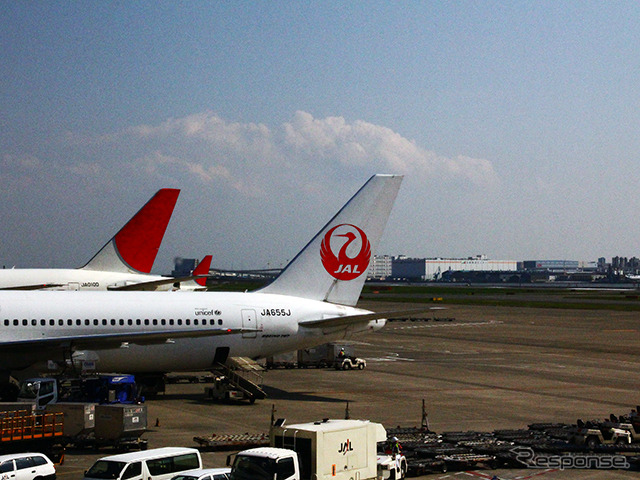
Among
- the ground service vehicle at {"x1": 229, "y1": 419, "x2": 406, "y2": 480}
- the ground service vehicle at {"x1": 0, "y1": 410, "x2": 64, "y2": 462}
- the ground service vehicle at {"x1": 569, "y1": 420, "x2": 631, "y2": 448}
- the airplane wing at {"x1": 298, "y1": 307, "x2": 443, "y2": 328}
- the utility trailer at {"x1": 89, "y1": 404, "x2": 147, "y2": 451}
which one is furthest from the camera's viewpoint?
the airplane wing at {"x1": 298, "y1": 307, "x2": 443, "y2": 328}

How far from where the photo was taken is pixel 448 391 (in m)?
44.1

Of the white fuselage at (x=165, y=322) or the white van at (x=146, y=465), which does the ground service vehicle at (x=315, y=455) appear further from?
the white fuselage at (x=165, y=322)

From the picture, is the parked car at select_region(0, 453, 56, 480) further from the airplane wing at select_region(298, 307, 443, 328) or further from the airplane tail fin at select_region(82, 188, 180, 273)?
the airplane tail fin at select_region(82, 188, 180, 273)

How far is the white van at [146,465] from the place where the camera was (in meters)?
20.6

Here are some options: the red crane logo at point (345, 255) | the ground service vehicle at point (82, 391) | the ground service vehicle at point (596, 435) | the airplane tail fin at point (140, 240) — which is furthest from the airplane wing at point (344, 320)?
the airplane tail fin at point (140, 240)

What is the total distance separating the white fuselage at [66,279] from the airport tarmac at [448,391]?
14666 millimetres

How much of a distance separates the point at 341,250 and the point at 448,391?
9.68 m

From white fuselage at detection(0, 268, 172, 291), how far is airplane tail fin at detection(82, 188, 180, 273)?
2.41 ft

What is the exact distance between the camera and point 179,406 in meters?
38.6

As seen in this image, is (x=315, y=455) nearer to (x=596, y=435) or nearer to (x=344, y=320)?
(x=596, y=435)

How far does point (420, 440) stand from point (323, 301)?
15.1 metres

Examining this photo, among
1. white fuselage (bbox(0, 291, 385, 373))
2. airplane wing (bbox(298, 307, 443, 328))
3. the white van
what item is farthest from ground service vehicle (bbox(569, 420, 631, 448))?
the white van

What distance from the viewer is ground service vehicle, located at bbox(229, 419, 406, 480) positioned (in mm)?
20734

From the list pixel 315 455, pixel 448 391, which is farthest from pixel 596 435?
pixel 448 391
